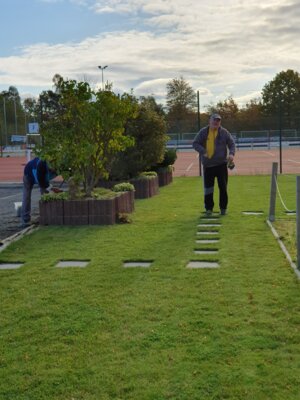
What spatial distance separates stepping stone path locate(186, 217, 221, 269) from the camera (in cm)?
555

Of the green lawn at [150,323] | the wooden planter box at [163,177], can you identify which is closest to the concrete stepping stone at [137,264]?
the green lawn at [150,323]

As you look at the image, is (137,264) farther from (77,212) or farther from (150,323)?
(77,212)

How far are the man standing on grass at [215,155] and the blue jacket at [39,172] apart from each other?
2624mm

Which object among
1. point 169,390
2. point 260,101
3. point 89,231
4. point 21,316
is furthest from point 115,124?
point 260,101

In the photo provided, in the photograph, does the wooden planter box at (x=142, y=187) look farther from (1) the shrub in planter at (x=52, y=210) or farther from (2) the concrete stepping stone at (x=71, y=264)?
(2) the concrete stepping stone at (x=71, y=264)

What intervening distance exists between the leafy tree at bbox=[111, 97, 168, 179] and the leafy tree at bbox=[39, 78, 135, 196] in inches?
158

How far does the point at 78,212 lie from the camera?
8430 mm

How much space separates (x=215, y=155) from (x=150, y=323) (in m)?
5.79

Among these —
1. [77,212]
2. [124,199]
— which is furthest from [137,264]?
[124,199]

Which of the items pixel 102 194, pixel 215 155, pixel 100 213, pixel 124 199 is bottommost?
pixel 100 213

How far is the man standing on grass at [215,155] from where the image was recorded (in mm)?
9258

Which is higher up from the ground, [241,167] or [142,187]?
[142,187]

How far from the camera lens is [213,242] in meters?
6.73

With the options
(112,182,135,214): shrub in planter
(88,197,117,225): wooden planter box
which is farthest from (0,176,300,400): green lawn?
(112,182,135,214): shrub in planter
